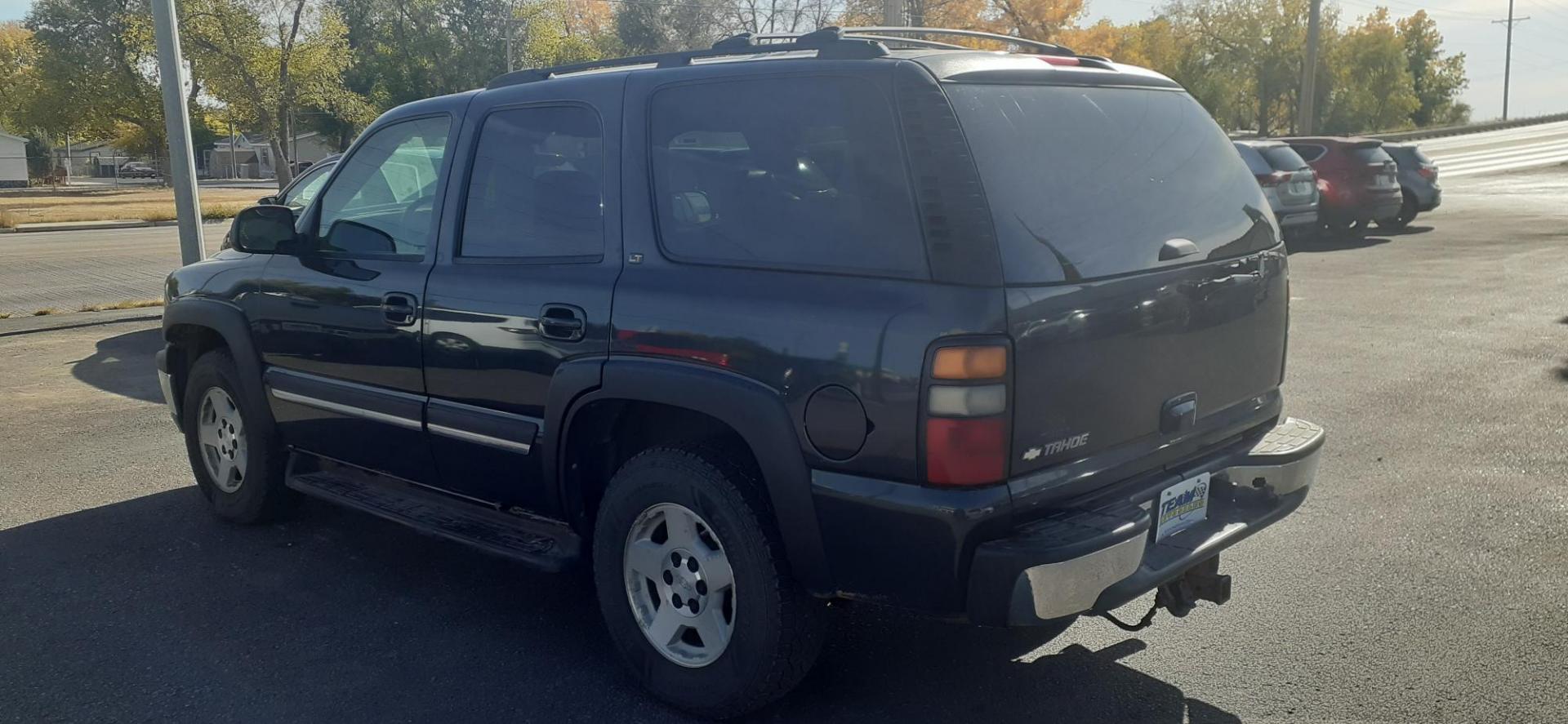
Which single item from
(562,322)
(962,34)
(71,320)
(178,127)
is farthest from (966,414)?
(71,320)

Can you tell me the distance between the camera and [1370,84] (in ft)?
219

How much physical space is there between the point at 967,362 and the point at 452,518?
2231 millimetres

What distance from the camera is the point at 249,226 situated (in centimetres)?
496

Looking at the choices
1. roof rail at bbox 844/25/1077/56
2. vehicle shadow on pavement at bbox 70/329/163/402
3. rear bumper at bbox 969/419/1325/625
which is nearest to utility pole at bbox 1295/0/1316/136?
vehicle shadow on pavement at bbox 70/329/163/402

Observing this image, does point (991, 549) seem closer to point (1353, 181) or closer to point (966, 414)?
point (966, 414)

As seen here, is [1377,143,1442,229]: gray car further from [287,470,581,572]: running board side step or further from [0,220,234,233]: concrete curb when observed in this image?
[0,220,234,233]: concrete curb

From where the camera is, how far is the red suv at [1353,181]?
1844 cm

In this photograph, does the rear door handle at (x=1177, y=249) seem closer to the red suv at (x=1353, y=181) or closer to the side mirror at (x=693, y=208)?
the side mirror at (x=693, y=208)

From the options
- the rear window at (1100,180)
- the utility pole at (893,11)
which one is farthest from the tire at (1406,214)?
the rear window at (1100,180)

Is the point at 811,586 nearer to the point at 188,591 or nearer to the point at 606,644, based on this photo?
the point at 606,644

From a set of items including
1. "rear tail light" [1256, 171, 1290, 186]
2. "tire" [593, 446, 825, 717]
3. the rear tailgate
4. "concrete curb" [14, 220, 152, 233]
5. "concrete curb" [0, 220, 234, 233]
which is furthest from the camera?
"concrete curb" [14, 220, 152, 233]

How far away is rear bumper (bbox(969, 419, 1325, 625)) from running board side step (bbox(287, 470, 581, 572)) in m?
1.51

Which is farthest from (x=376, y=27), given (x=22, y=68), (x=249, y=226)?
(x=249, y=226)

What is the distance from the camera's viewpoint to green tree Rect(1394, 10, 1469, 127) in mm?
70875
